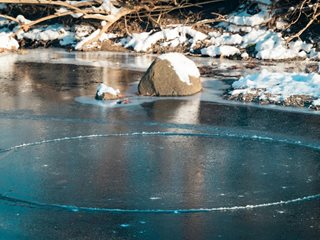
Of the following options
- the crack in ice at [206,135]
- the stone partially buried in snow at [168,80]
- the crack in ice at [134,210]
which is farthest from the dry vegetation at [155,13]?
the crack in ice at [134,210]

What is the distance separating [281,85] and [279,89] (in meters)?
0.32

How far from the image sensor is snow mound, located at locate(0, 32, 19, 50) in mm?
23094

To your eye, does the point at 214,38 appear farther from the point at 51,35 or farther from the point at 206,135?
the point at 206,135

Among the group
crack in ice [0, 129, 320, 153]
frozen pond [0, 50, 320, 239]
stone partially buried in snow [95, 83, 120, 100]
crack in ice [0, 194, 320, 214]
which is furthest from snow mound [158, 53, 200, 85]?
crack in ice [0, 194, 320, 214]

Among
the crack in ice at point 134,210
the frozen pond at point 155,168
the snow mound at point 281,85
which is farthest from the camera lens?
the snow mound at point 281,85

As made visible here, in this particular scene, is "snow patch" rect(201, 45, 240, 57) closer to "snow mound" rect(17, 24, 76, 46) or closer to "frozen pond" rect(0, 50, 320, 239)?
"snow mound" rect(17, 24, 76, 46)

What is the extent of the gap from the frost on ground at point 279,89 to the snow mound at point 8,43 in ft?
33.3

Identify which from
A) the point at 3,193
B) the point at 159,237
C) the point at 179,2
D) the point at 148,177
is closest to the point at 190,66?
the point at 148,177

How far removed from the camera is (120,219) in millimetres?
7090

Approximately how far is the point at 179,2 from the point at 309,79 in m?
10.6

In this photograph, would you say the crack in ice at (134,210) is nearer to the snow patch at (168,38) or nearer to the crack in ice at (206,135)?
the crack in ice at (206,135)

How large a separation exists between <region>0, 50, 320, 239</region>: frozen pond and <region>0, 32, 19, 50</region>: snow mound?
28.0 feet

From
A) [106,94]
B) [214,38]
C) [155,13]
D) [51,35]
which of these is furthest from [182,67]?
[51,35]

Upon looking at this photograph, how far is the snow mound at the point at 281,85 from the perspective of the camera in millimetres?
14086
